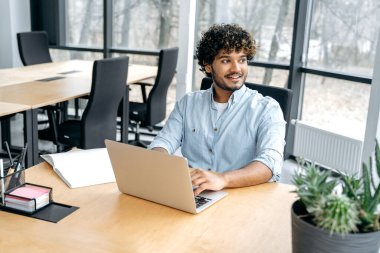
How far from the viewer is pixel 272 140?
184 centimetres

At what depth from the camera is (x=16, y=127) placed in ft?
17.0

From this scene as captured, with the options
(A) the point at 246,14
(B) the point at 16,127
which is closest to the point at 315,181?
(A) the point at 246,14

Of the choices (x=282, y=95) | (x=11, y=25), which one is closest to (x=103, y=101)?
(x=282, y=95)

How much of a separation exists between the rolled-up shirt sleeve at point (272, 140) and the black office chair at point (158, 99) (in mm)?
2045

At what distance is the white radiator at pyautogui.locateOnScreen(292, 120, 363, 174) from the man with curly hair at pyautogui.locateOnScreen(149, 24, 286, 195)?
1.65 m

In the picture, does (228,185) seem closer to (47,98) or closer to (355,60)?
(47,98)

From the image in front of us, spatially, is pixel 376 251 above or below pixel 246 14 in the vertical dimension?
below

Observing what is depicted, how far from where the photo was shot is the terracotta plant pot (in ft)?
2.94

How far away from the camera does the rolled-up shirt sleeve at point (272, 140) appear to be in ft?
5.79

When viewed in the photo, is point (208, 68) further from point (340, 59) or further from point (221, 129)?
point (340, 59)

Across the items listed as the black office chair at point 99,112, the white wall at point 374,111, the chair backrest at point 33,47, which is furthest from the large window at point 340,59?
the chair backrest at point 33,47

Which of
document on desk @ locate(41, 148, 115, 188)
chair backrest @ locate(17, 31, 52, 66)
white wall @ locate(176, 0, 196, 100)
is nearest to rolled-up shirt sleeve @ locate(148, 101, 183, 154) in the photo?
document on desk @ locate(41, 148, 115, 188)

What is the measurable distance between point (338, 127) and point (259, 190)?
2.59m

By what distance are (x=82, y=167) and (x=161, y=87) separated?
2.39 meters
